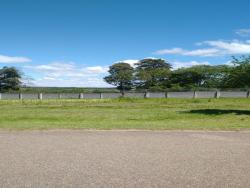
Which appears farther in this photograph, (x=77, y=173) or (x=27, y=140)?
(x=27, y=140)

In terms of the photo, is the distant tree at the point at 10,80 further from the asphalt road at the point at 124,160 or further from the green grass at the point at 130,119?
the asphalt road at the point at 124,160

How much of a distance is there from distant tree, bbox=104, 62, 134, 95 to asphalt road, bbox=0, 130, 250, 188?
247 feet

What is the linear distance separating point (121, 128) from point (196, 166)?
22.7 ft

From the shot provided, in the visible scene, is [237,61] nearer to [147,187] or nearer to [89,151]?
[89,151]

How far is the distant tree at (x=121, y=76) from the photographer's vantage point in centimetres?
8831

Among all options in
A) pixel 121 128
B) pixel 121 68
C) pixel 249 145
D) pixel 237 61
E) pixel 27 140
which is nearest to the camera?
pixel 249 145

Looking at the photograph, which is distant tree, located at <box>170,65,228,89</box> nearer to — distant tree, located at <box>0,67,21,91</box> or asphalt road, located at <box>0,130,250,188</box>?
distant tree, located at <box>0,67,21,91</box>

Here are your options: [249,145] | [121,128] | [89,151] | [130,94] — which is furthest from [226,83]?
[130,94]

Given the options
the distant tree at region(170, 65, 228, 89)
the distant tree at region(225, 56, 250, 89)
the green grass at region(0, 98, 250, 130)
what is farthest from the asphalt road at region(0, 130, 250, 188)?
the distant tree at region(170, 65, 228, 89)

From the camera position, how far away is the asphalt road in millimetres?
7031

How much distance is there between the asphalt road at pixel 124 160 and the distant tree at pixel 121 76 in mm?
75365

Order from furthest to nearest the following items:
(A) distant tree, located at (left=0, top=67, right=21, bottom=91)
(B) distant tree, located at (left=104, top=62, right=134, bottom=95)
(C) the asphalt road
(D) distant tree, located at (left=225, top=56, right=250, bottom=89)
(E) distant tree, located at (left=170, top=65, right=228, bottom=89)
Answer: (B) distant tree, located at (left=104, top=62, right=134, bottom=95)
(E) distant tree, located at (left=170, top=65, right=228, bottom=89)
(A) distant tree, located at (left=0, top=67, right=21, bottom=91)
(D) distant tree, located at (left=225, top=56, right=250, bottom=89)
(C) the asphalt road

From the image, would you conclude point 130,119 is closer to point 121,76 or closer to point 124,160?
point 124,160

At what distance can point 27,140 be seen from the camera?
38.3 feet
